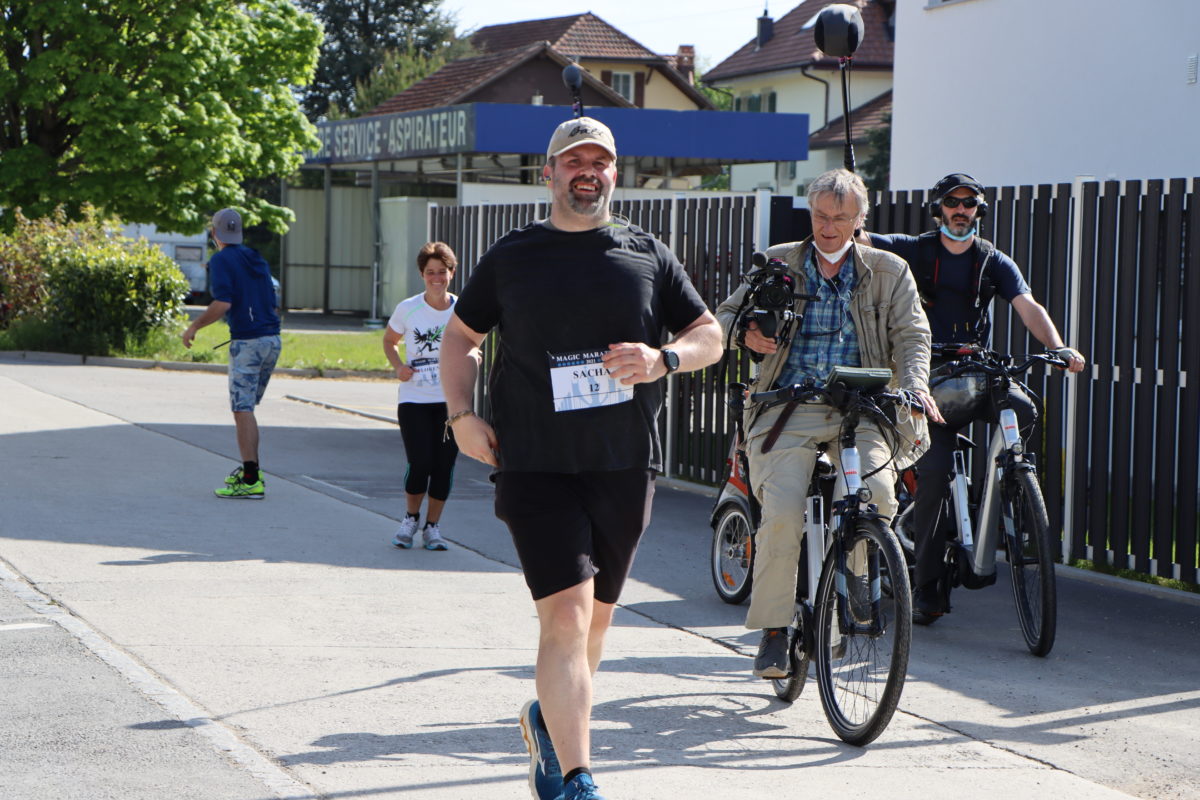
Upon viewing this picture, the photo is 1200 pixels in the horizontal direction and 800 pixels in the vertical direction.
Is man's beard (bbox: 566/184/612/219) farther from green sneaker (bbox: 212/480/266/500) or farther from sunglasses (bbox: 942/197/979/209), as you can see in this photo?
green sneaker (bbox: 212/480/266/500)

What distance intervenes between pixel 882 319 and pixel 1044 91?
10.9m

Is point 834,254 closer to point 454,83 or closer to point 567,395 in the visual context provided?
point 567,395

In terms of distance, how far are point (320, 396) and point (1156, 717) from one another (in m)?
14.7

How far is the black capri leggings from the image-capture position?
30.7 ft

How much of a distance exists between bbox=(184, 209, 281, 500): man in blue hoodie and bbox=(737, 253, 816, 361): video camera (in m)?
5.57

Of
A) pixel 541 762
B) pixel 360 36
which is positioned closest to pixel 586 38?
pixel 360 36

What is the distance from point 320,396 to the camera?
→ 19.7m

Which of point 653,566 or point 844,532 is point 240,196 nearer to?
point 653,566

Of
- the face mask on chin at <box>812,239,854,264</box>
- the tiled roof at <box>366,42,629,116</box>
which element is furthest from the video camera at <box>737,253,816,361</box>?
the tiled roof at <box>366,42,629,116</box>

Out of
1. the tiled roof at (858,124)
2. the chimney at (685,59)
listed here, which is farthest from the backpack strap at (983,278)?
the chimney at (685,59)

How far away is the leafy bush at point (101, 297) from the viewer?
926 inches

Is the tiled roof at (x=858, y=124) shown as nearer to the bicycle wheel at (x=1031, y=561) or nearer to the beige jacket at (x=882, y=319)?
the bicycle wheel at (x=1031, y=561)

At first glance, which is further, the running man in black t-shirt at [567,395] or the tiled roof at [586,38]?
the tiled roof at [586,38]

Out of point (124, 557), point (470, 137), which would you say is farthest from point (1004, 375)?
point (470, 137)
